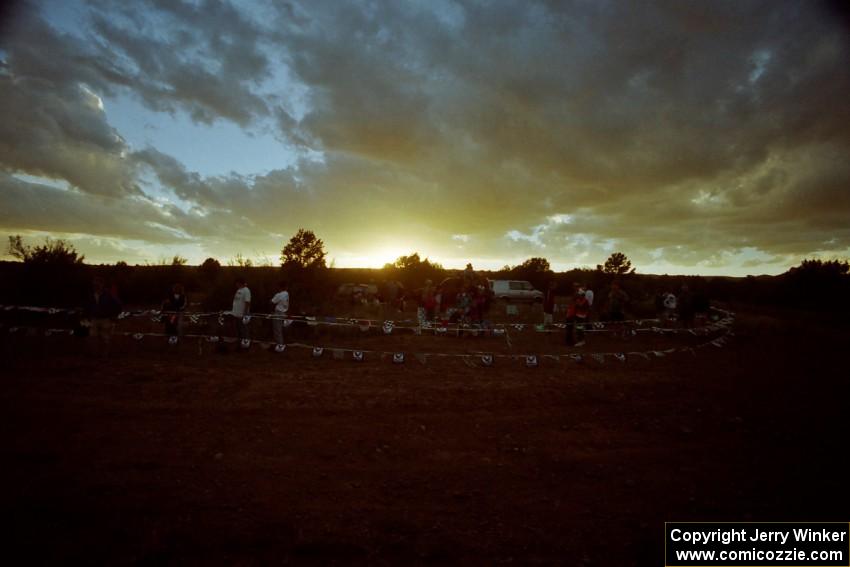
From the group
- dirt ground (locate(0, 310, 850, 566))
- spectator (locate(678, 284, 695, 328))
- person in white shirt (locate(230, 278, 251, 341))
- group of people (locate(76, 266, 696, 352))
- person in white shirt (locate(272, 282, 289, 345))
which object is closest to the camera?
dirt ground (locate(0, 310, 850, 566))

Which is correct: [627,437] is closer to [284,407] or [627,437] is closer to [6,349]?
[284,407]

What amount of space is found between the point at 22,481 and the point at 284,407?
3305mm

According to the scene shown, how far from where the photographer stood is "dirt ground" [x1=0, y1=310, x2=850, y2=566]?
3.56m

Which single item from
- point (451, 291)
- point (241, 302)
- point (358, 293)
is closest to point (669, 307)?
point (451, 291)

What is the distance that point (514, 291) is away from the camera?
3153 cm

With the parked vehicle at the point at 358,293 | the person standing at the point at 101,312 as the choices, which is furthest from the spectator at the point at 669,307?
the person standing at the point at 101,312

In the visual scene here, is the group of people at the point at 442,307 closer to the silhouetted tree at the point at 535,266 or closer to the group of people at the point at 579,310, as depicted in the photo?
the group of people at the point at 579,310

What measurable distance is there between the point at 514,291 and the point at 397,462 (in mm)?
27472

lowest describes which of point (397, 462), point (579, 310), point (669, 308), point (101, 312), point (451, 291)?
point (397, 462)

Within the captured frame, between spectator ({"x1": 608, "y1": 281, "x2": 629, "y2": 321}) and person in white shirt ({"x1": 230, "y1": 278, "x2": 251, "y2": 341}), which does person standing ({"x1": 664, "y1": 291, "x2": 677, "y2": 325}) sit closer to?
spectator ({"x1": 608, "y1": 281, "x2": 629, "y2": 321})

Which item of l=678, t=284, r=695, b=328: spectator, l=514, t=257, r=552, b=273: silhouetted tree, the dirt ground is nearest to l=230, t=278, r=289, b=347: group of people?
the dirt ground

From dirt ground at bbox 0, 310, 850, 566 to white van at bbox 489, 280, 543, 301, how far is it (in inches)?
870

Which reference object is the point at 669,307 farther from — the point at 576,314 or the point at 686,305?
the point at 576,314

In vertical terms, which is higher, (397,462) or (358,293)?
(358,293)
